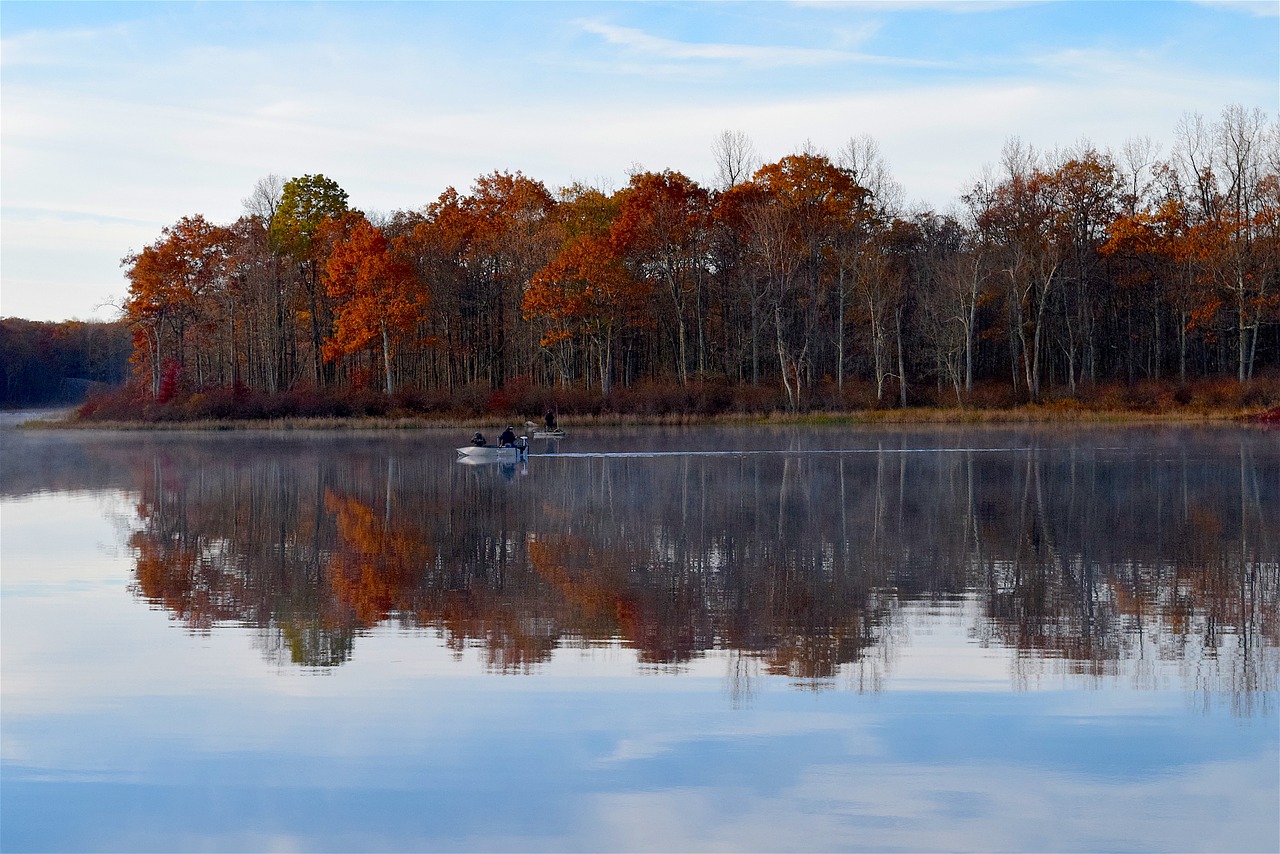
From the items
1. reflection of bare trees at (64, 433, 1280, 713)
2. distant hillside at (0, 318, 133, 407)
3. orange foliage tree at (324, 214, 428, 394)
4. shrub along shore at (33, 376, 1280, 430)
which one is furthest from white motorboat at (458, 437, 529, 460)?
distant hillside at (0, 318, 133, 407)

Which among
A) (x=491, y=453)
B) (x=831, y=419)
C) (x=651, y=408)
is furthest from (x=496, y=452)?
(x=651, y=408)

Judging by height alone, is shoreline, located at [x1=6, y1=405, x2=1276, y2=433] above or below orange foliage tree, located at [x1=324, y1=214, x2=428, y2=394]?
below

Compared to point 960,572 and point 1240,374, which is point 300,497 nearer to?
point 960,572

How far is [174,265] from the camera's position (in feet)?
242

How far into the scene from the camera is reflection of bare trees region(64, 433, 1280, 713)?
1217 cm

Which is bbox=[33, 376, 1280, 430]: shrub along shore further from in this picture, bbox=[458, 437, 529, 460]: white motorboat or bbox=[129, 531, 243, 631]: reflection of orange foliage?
bbox=[129, 531, 243, 631]: reflection of orange foliage

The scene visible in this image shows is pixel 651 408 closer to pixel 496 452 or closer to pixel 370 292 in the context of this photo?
pixel 370 292

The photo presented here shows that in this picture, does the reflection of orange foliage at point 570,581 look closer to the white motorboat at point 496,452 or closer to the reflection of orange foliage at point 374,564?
the reflection of orange foliage at point 374,564

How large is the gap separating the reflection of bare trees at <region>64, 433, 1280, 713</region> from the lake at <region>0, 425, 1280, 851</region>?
0.08m

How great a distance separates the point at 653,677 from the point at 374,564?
312 inches

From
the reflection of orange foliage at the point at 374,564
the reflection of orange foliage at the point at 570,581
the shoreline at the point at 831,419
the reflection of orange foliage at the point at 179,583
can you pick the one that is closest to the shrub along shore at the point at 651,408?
the shoreline at the point at 831,419

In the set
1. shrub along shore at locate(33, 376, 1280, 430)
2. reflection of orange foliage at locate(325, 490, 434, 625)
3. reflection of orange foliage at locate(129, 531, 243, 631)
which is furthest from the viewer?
shrub along shore at locate(33, 376, 1280, 430)

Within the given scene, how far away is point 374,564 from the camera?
17.9 metres

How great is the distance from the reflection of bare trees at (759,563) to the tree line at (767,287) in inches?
1366
